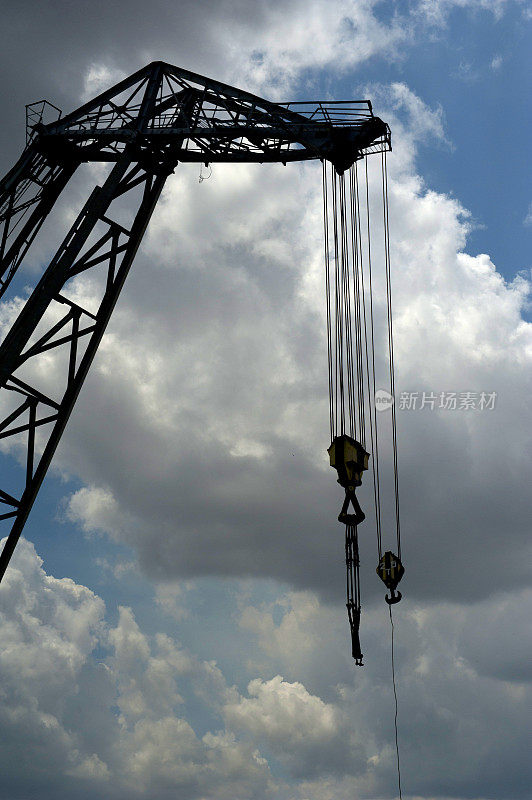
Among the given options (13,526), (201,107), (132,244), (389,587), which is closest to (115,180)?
(132,244)

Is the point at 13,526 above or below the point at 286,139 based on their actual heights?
below

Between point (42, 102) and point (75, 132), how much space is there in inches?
53.0

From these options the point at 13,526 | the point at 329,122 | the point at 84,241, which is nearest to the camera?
the point at 13,526

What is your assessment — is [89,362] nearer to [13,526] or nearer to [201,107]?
[13,526]

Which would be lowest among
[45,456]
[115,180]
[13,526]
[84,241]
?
[13,526]

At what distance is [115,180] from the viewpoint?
1989 centimetres

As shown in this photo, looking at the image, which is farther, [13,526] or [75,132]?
[75,132]

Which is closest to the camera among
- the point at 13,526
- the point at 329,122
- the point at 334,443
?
the point at 334,443

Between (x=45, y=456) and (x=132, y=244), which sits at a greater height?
(x=132, y=244)

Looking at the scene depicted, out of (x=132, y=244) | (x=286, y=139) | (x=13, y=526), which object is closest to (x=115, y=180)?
(x=132, y=244)

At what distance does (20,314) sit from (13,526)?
15.7 ft

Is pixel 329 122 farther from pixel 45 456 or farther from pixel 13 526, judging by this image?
pixel 13 526

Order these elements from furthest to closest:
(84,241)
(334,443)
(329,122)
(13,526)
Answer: (329,122) → (84,241) → (13,526) → (334,443)

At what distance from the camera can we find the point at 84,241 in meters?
19.0
